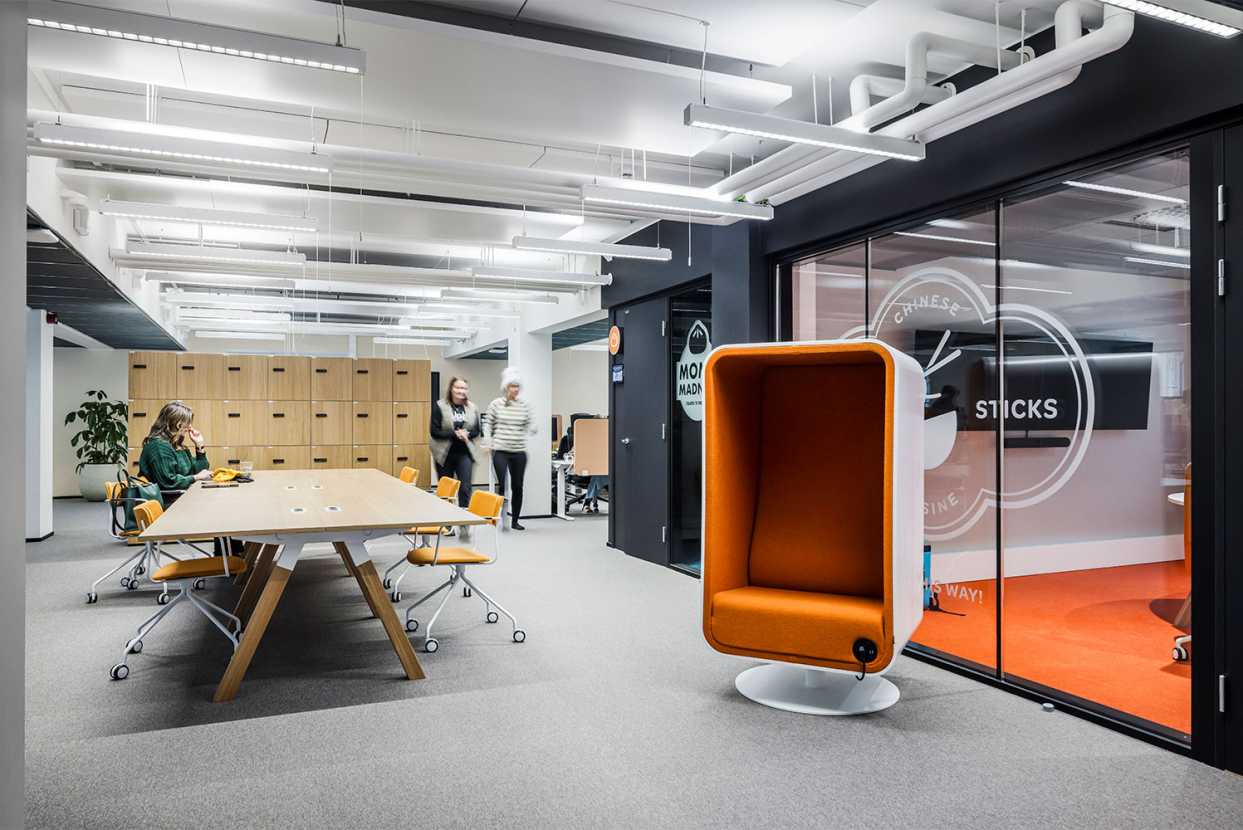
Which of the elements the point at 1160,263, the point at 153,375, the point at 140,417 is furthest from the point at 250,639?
the point at 153,375

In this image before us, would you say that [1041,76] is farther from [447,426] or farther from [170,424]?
[447,426]

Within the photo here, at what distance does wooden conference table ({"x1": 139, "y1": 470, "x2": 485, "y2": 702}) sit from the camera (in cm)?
409

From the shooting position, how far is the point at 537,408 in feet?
37.2

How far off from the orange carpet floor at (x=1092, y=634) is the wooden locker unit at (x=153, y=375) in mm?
11140

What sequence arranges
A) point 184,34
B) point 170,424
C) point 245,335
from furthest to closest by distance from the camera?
point 245,335
point 170,424
point 184,34

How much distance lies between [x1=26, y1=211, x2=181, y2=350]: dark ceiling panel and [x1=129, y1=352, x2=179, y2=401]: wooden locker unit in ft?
1.31

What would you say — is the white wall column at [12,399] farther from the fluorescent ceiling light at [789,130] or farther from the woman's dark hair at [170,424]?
the woman's dark hair at [170,424]

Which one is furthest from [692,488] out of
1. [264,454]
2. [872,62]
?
[264,454]

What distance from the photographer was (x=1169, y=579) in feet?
12.2

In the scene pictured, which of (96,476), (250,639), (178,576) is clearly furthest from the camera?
(96,476)

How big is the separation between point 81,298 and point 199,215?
146 inches

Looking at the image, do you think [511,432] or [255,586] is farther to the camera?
[511,432]

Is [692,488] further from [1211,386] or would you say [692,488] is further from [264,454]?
[264,454]

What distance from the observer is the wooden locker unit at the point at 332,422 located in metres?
12.5
